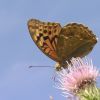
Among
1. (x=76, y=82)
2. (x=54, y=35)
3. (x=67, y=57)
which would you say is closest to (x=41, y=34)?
(x=54, y=35)

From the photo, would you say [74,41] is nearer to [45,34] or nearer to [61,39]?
[61,39]

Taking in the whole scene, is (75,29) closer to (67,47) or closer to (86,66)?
(67,47)

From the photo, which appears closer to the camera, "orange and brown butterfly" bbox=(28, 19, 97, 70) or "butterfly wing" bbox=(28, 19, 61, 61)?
"orange and brown butterfly" bbox=(28, 19, 97, 70)

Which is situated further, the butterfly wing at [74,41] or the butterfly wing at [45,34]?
the butterfly wing at [45,34]

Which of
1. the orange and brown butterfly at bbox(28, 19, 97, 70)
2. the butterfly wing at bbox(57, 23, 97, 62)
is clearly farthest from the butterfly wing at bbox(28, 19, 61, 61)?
the butterfly wing at bbox(57, 23, 97, 62)

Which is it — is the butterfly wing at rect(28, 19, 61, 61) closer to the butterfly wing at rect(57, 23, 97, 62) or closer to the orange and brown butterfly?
the orange and brown butterfly

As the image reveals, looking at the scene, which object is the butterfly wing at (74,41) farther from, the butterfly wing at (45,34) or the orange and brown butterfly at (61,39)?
the butterfly wing at (45,34)

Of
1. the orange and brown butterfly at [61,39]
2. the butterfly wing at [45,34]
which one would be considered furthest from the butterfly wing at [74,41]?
the butterfly wing at [45,34]

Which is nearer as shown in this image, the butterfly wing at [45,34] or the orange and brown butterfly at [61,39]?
the orange and brown butterfly at [61,39]
